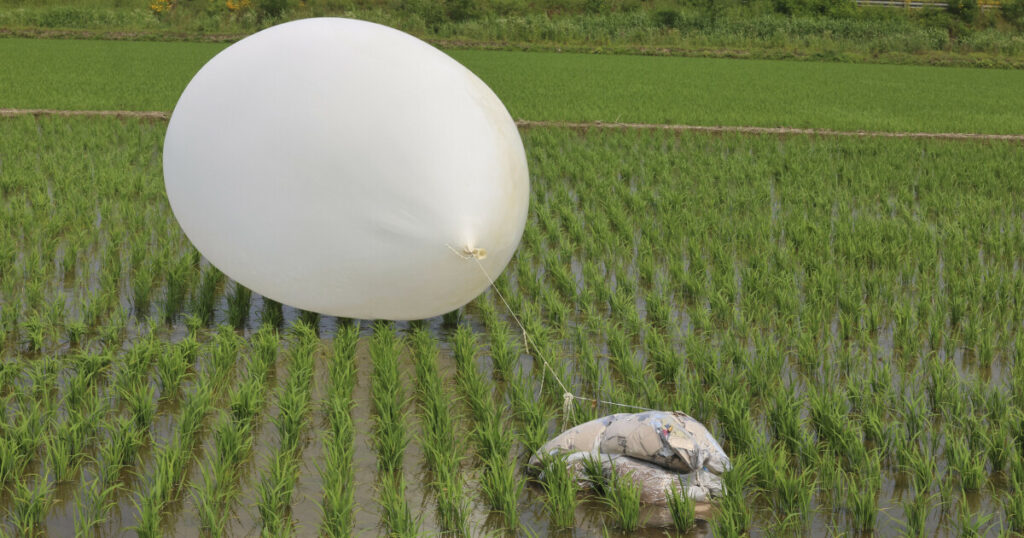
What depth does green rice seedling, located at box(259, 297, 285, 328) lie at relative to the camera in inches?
206

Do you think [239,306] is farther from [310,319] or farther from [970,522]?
[970,522]

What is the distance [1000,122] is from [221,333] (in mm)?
12461

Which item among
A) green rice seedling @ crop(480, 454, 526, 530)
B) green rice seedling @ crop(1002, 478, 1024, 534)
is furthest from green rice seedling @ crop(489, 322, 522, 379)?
green rice seedling @ crop(1002, 478, 1024, 534)

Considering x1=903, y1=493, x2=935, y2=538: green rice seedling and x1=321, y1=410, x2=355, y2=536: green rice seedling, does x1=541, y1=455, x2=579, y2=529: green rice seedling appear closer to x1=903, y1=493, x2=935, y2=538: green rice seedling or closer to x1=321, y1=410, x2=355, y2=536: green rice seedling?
x1=321, y1=410, x2=355, y2=536: green rice seedling

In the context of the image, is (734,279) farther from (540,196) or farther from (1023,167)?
(1023,167)

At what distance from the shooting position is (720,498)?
3.35 meters

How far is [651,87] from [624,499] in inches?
581

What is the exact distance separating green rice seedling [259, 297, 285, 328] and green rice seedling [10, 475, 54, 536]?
184 centimetres

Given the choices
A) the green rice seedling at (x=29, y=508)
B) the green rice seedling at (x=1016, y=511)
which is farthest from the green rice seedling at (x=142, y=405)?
the green rice seedling at (x=1016, y=511)

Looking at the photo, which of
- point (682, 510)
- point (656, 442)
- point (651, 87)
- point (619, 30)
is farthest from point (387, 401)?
point (619, 30)

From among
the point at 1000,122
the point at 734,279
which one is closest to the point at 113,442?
the point at 734,279

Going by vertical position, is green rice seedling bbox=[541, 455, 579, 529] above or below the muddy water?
above

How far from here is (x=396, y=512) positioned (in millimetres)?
3160

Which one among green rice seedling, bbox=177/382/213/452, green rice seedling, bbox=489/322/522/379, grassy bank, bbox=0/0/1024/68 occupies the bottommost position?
grassy bank, bbox=0/0/1024/68
